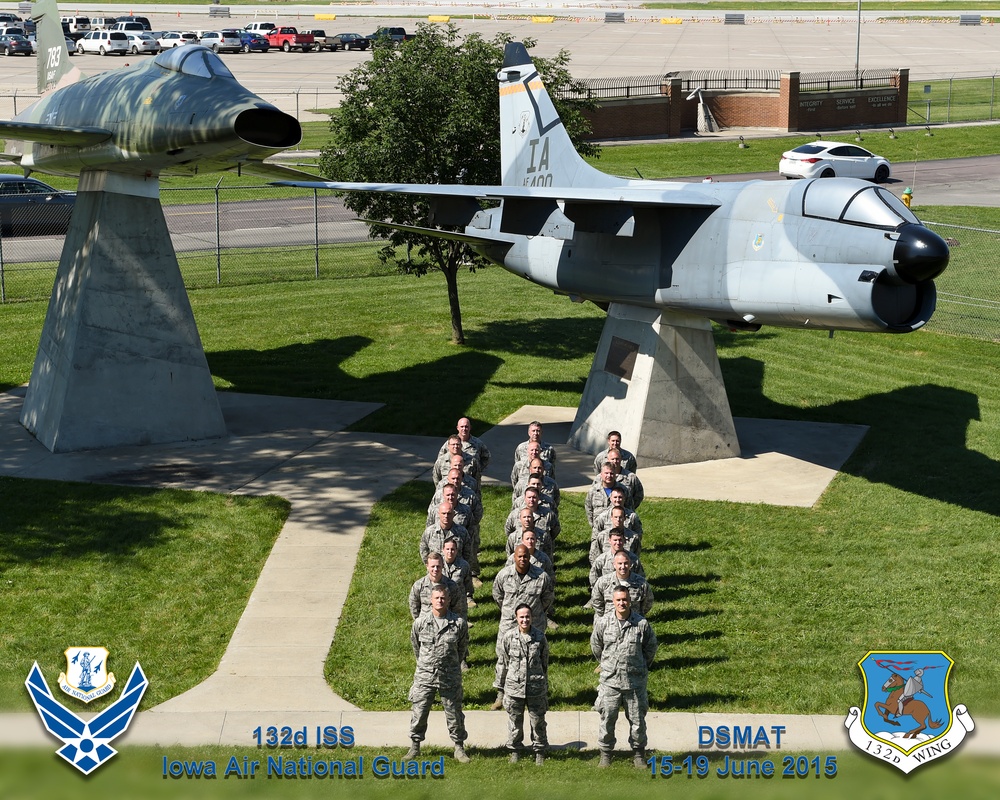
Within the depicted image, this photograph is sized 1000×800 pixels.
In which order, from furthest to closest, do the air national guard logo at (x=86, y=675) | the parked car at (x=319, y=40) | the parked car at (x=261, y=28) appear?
1. the parked car at (x=261, y=28)
2. the parked car at (x=319, y=40)
3. the air national guard logo at (x=86, y=675)

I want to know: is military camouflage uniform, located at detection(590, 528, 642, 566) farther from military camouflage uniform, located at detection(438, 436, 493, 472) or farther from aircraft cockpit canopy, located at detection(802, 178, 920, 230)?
aircraft cockpit canopy, located at detection(802, 178, 920, 230)

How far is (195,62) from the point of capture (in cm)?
1680

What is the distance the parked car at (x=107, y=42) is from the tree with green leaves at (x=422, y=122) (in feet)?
169

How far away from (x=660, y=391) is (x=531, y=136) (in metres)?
5.21

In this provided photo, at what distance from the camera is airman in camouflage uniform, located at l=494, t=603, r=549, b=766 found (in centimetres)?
1049

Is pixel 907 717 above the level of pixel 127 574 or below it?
above

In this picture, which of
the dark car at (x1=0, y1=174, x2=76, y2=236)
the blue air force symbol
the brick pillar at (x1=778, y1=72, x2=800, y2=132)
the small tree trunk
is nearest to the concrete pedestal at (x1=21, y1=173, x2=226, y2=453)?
the small tree trunk

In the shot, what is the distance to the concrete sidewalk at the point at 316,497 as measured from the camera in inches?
440

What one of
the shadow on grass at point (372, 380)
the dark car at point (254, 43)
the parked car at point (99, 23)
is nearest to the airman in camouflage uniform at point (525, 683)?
the shadow on grass at point (372, 380)

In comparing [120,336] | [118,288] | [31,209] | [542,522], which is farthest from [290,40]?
[542,522]

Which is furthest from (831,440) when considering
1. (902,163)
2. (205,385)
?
(902,163)

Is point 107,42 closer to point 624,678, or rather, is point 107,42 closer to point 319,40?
point 319,40

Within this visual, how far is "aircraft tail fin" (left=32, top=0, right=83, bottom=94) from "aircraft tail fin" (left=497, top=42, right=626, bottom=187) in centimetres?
705

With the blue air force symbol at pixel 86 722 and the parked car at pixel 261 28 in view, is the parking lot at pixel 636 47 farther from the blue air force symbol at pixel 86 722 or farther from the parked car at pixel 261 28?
the blue air force symbol at pixel 86 722
